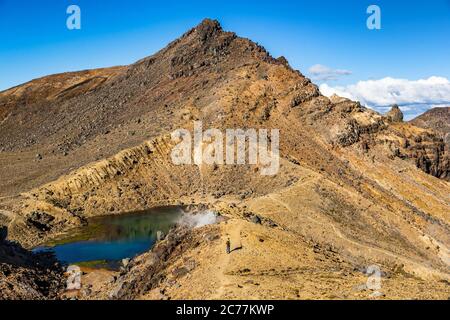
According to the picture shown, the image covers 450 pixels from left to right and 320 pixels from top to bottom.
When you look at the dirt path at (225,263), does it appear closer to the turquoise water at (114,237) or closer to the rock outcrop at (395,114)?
the turquoise water at (114,237)

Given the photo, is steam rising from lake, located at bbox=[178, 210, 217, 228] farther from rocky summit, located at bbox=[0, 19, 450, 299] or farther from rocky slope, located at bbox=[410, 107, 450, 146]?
rocky slope, located at bbox=[410, 107, 450, 146]

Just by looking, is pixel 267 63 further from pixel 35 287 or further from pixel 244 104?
pixel 35 287

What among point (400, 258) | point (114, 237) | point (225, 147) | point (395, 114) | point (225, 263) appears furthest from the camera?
point (395, 114)

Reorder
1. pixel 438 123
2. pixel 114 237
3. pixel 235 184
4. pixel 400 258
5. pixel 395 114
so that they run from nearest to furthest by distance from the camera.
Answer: pixel 400 258
pixel 114 237
pixel 235 184
pixel 395 114
pixel 438 123

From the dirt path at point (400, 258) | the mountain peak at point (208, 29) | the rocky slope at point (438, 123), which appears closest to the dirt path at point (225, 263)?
the dirt path at point (400, 258)

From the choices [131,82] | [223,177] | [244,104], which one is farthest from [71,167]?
[131,82]

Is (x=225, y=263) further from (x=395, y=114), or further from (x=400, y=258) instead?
(x=395, y=114)

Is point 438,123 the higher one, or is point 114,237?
point 438,123

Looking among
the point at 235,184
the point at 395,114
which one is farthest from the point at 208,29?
the point at 235,184
